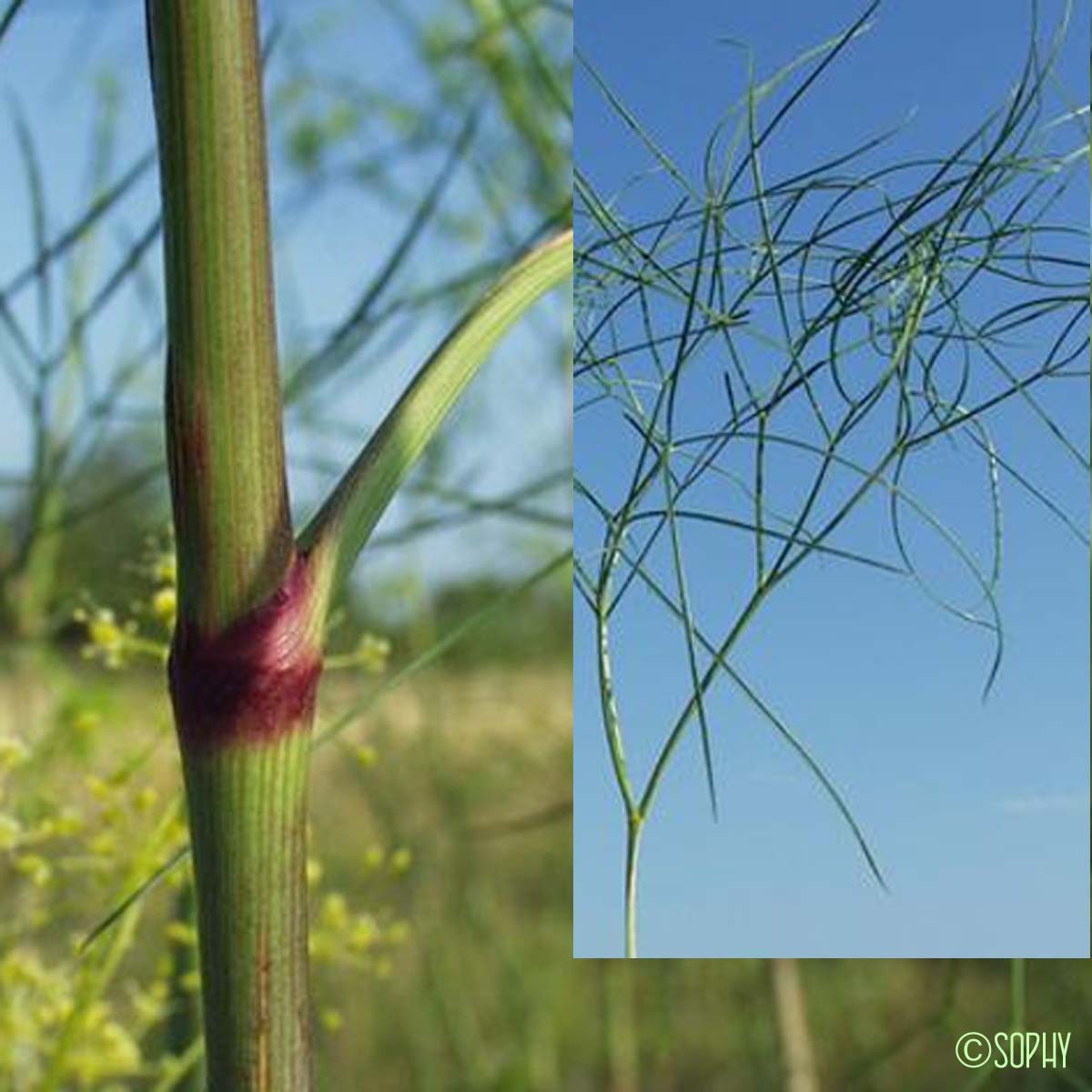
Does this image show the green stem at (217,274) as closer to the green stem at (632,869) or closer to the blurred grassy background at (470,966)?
the green stem at (632,869)

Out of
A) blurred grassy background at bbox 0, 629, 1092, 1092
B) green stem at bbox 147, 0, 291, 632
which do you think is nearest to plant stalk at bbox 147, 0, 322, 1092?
green stem at bbox 147, 0, 291, 632

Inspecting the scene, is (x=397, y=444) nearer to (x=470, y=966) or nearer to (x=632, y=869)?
(x=632, y=869)

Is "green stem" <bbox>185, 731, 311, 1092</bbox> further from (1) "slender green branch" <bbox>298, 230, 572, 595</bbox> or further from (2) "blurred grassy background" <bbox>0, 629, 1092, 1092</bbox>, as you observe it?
(2) "blurred grassy background" <bbox>0, 629, 1092, 1092</bbox>

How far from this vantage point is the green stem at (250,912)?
0.36 meters

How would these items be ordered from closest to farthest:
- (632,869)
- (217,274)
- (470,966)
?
(217,274) < (632,869) < (470,966)

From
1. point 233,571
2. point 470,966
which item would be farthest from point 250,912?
point 470,966

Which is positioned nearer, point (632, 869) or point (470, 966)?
point (632, 869)

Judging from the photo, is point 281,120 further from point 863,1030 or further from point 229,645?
point 229,645

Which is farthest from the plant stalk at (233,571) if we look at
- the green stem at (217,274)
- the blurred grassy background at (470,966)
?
the blurred grassy background at (470,966)

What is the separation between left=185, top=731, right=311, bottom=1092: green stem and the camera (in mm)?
361

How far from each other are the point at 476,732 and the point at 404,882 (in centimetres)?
69

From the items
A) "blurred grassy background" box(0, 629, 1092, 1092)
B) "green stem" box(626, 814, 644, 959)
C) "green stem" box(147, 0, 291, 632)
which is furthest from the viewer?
"blurred grassy background" box(0, 629, 1092, 1092)

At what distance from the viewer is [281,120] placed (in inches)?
62.3

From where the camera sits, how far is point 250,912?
36cm
